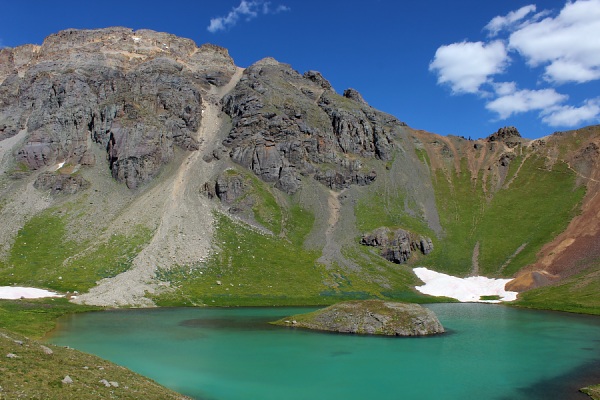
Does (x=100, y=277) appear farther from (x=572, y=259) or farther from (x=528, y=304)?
(x=572, y=259)

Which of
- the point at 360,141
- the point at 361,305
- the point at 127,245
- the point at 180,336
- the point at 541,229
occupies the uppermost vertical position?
the point at 360,141

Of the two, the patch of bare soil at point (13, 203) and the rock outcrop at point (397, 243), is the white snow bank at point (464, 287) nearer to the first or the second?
the rock outcrop at point (397, 243)

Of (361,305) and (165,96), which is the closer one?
(361,305)

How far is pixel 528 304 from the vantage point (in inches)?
3954

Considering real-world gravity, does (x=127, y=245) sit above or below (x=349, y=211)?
below

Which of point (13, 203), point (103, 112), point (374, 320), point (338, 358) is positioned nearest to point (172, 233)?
point (13, 203)

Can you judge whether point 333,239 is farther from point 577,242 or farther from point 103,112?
point 103,112

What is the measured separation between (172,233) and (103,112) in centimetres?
8053

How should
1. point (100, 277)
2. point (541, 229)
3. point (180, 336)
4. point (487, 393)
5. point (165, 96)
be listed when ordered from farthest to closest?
point (165, 96), point (541, 229), point (100, 277), point (180, 336), point (487, 393)

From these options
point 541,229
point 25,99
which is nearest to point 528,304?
point 541,229

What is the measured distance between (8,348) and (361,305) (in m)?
45.0

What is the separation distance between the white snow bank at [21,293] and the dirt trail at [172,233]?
317 inches

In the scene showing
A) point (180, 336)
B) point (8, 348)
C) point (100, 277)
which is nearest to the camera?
point (8, 348)

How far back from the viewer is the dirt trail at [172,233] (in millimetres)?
89625
